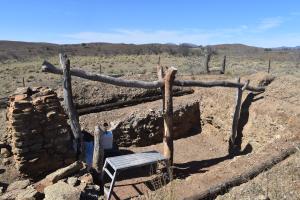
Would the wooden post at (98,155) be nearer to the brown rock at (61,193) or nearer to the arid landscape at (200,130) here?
the arid landscape at (200,130)

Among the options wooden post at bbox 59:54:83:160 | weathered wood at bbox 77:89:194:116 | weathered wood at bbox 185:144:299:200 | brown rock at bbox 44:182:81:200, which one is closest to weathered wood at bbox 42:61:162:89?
wooden post at bbox 59:54:83:160

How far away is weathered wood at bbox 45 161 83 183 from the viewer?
27.1 ft

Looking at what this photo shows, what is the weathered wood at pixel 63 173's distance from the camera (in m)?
8.26

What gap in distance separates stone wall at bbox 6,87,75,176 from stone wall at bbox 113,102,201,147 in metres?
3.31

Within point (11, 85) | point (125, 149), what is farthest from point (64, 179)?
point (11, 85)

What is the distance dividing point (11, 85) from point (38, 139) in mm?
16552

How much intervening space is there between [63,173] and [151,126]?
558 centimetres

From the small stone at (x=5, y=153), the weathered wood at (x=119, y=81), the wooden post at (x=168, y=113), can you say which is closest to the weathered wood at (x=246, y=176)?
the wooden post at (x=168, y=113)

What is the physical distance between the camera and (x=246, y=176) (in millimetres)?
7277

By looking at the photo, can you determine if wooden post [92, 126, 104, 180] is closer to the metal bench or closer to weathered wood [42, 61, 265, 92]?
the metal bench

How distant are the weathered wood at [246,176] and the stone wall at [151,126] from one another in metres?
6.09

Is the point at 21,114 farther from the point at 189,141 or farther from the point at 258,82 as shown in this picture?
the point at 258,82

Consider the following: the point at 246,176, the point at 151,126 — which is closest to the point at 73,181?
the point at 246,176

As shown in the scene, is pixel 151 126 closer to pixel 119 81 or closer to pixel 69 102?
pixel 119 81
